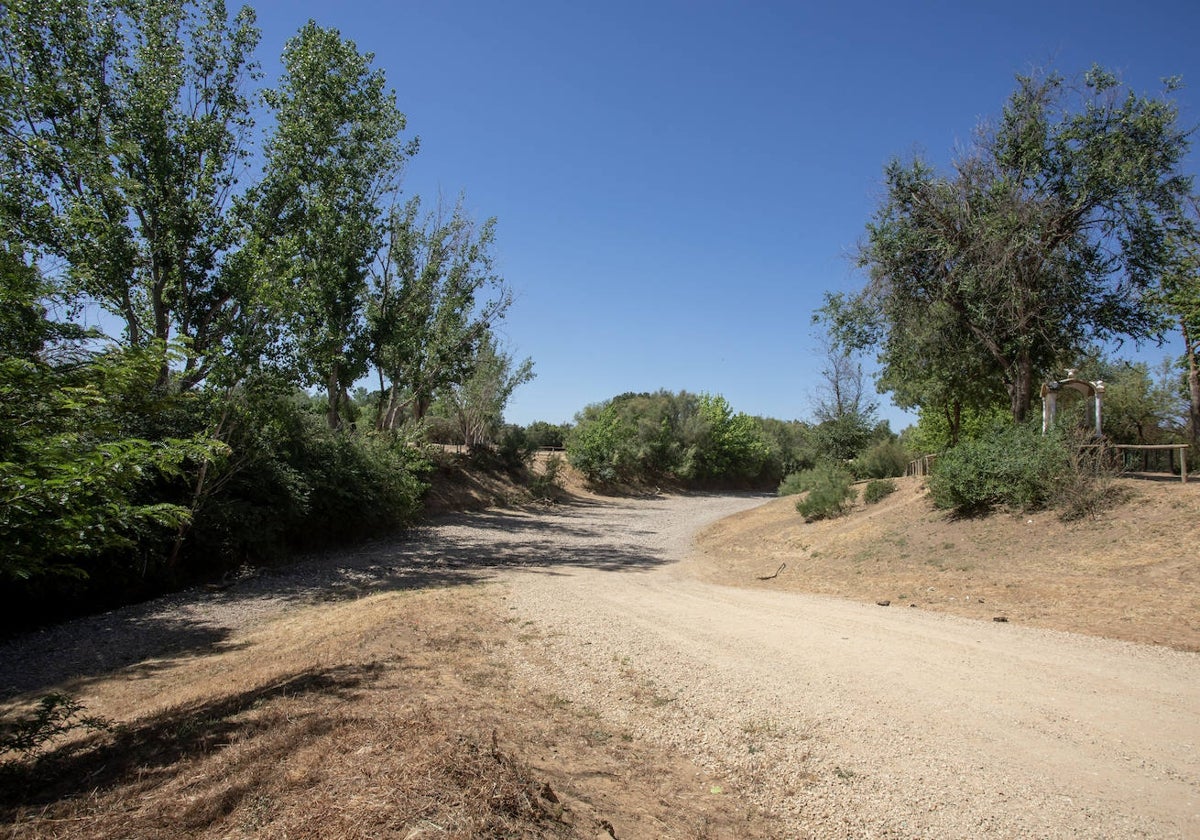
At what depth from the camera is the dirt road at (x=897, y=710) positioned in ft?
12.0

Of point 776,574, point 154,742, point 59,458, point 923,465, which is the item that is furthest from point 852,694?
point 923,465

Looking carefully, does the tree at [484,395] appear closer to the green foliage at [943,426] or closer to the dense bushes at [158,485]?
→ the dense bushes at [158,485]

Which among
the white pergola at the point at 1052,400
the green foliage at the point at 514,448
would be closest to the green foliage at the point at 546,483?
the green foliage at the point at 514,448

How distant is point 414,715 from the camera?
4.22 metres

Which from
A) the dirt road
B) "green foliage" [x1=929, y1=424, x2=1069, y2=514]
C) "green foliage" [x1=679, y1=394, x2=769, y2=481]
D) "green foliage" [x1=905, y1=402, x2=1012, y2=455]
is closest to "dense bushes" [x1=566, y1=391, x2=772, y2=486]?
"green foliage" [x1=679, y1=394, x2=769, y2=481]

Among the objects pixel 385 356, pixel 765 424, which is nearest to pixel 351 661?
pixel 385 356

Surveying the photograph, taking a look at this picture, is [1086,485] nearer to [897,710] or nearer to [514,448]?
[897,710]

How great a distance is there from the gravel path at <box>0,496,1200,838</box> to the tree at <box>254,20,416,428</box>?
704 centimetres

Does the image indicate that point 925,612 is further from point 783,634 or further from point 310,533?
point 310,533

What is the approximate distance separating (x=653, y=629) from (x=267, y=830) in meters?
5.63

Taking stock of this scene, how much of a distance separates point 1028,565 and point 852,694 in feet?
24.6

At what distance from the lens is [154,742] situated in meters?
4.23

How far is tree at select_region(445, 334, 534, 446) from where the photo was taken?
1265 inches

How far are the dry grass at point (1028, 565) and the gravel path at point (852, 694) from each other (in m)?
1.27
